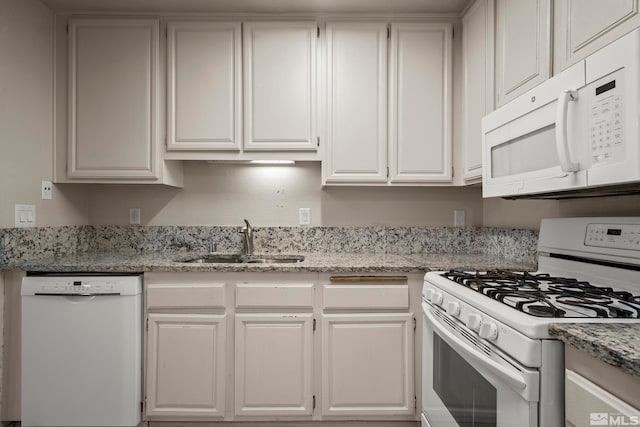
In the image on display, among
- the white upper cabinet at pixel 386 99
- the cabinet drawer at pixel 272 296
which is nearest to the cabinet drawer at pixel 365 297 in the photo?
the cabinet drawer at pixel 272 296

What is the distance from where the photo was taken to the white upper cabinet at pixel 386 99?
7.78ft

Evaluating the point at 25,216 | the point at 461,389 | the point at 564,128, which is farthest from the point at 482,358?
the point at 25,216

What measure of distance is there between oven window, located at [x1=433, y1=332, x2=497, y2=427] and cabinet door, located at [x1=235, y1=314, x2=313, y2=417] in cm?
69

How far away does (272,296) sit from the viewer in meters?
2.00

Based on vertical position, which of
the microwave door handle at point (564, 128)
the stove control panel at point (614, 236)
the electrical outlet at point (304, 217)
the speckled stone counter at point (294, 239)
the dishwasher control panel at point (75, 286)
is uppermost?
the microwave door handle at point (564, 128)

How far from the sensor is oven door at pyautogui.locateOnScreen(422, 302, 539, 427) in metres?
0.94

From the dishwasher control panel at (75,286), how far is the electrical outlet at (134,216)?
75 centimetres

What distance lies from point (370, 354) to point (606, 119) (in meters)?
1.42

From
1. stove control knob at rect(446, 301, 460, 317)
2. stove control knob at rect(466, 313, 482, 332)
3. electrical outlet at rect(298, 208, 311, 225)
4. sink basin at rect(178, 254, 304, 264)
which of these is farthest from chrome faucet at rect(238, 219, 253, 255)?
stove control knob at rect(466, 313, 482, 332)

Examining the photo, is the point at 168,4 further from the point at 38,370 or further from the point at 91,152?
the point at 38,370

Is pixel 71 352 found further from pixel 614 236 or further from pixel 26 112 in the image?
pixel 614 236

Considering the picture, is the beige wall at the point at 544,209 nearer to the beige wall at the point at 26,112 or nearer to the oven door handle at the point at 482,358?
the oven door handle at the point at 482,358

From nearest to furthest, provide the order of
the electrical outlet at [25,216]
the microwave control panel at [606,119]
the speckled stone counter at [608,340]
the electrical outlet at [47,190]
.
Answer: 1. the speckled stone counter at [608,340]
2. the microwave control panel at [606,119]
3. the electrical outlet at [25,216]
4. the electrical outlet at [47,190]

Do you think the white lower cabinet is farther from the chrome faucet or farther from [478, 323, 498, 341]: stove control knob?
[478, 323, 498, 341]: stove control knob
